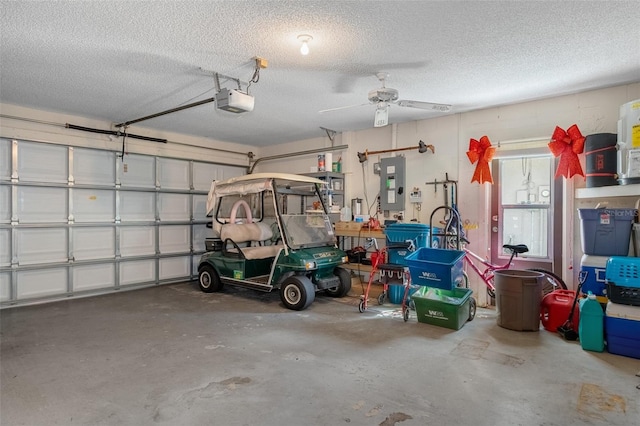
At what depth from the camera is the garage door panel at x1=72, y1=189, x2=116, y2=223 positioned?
5.65 m

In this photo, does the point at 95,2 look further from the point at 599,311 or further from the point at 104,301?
the point at 599,311

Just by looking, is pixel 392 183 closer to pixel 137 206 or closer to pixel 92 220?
pixel 137 206

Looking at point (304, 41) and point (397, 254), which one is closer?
point (304, 41)

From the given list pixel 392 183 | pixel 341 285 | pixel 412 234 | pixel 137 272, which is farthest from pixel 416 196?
pixel 137 272

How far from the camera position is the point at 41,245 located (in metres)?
5.31

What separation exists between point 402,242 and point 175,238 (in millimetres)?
4396

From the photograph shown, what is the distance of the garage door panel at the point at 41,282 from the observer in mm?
5148

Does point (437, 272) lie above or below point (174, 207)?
below

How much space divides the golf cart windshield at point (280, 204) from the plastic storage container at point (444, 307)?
1.88 m

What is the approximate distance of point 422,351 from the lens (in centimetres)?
338

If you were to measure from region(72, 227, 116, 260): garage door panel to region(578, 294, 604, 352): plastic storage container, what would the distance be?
6.66 metres

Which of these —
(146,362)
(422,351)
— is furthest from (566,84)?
(146,362)

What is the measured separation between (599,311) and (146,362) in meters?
4.24

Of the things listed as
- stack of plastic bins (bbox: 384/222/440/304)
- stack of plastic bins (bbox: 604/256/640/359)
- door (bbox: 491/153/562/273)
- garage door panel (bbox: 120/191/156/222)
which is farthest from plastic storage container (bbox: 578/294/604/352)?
garage door panel (bbox: 120/191/156/222)
